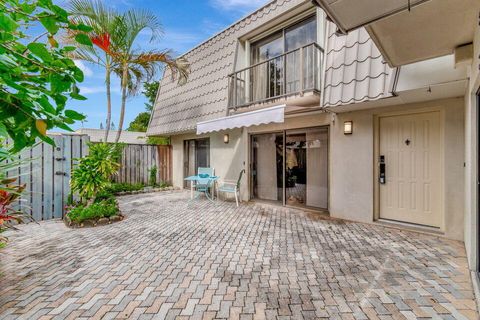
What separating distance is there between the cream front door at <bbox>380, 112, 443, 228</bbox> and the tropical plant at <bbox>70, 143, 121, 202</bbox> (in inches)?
372

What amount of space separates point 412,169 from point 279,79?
19.3ft

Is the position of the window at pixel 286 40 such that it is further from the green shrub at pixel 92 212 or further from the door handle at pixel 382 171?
the green shrub at pixel 92 212

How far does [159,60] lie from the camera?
10508mm

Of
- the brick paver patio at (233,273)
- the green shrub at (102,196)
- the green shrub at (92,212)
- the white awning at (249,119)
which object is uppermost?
the white awning at (249,119)

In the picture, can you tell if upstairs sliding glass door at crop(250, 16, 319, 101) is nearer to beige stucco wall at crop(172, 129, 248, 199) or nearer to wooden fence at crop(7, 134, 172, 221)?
beige stucco wall at crop(172, 129, 248, 199)

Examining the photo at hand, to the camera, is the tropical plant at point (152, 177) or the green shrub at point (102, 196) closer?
the green shrub at point (102, 196)

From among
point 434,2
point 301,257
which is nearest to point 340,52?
point 434,2

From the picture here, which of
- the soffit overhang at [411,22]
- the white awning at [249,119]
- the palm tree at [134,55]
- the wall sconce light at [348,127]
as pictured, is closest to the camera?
the soffit overhang at [411,22]

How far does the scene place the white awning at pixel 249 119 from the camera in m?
7.87

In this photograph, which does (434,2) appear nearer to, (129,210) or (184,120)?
(129,210)

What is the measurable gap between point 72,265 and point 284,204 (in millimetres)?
7596

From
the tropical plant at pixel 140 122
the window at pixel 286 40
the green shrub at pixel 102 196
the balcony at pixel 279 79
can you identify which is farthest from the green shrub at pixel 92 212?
the tropical plant at pixel 140 122

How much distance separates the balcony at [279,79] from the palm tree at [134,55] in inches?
131

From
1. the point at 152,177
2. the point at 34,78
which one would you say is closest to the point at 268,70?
the point at 34,78
